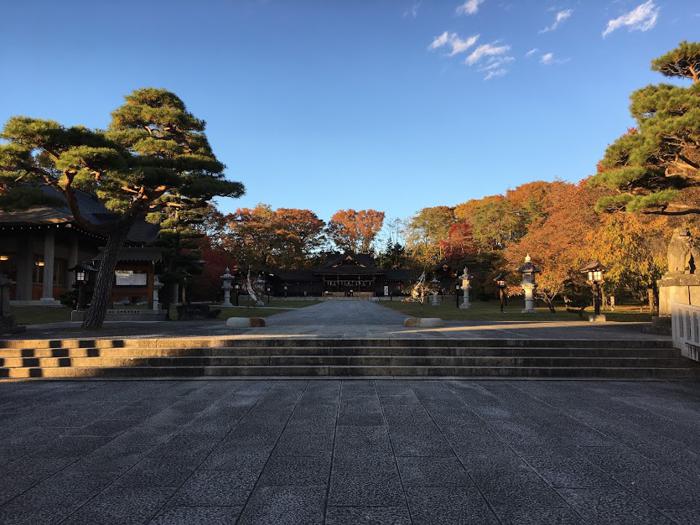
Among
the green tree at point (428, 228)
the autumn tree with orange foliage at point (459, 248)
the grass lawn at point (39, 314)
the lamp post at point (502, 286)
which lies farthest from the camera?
the green tree at point (428, 228)

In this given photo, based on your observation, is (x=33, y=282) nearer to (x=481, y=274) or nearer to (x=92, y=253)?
(x=92, y=253)

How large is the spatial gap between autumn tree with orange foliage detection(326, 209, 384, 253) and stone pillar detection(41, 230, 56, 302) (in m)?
51.3

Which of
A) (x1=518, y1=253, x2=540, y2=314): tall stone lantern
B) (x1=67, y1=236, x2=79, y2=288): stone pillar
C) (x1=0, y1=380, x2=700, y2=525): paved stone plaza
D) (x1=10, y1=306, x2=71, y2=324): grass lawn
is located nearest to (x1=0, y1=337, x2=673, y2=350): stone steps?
(x1=0, y1=380, x2=700, y2=525): paved stone plaza

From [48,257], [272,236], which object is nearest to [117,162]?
[48,257]

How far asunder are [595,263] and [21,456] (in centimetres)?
1909

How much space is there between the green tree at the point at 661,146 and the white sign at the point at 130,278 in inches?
801

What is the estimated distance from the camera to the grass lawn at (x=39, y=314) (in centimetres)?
1634

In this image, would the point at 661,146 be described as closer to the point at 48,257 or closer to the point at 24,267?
the point at 48,257

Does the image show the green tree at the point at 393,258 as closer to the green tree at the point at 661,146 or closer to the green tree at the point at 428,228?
the green tree at the point at 428,228

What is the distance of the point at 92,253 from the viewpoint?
93.8 ft

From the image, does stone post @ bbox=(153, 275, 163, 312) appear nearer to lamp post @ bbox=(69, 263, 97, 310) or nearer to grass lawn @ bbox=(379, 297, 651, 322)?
lamp post @ bbox=(69, 263, 97, 310)

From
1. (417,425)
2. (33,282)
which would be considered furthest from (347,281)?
(417,425)

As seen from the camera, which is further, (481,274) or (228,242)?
(228,242)

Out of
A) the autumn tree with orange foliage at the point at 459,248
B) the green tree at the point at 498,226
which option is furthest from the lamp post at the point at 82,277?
the green tree at the point at 498,226
